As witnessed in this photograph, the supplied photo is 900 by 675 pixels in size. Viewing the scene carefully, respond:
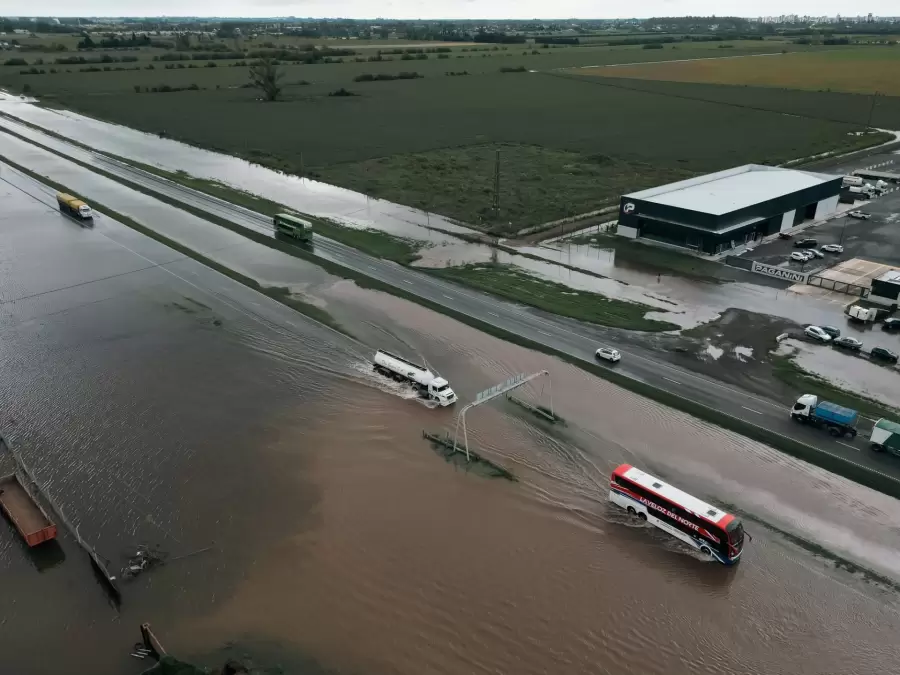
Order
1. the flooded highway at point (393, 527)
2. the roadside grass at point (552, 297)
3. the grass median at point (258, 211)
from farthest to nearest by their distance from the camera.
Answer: the grass median at point (258, 211) < the roadside grass at point (552, 297) < the flooded highway at point (393, 527)

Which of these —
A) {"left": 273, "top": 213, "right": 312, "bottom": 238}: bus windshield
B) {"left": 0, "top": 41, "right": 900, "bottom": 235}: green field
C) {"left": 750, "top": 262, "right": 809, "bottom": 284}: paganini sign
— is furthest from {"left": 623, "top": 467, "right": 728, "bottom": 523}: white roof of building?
{"left": 273, "top": 213, "right": 312, "bottom": 238}: bus windshield

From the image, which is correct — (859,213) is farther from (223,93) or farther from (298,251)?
(223,93)

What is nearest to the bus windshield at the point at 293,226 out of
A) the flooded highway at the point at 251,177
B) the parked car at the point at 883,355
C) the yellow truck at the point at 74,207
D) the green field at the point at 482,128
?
the flooded highway at the point at 251,177

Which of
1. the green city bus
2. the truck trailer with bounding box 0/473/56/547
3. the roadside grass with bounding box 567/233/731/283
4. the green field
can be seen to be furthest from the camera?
the green field

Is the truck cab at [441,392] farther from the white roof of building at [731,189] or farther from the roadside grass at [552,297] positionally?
the white roof of building at [731,189]

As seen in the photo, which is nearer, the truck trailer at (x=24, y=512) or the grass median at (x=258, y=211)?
the truck trailer at (x=24, y=512)

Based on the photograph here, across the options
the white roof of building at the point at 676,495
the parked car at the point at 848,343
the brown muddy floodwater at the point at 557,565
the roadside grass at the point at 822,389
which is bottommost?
the brown muddy floodwater at the point at 557,565

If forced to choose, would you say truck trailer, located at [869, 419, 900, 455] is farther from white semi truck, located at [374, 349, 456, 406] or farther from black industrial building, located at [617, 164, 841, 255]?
black industrial building, located at [617, 164, 841, 255]
